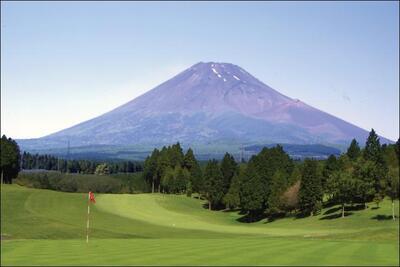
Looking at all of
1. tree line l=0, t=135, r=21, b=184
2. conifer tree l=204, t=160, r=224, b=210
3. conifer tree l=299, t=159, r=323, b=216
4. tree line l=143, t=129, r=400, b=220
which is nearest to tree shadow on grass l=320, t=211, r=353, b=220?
tree line l=143, t=129, r=400, b=220

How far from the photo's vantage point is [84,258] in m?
32.9

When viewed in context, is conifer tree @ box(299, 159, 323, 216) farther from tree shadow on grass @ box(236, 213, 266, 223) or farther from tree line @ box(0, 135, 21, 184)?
tree line @ box(0, 135, 21, 184)

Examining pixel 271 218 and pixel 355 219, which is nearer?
pixel 355 219

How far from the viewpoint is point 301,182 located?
335 ft

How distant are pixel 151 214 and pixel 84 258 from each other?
7789cm

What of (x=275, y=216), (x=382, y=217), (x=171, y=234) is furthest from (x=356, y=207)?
(x=171, y=234)

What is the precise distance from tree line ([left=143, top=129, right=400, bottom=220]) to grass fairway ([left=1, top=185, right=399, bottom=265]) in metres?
3.36

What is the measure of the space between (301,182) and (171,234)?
1397 inches

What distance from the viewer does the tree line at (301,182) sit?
303 feet

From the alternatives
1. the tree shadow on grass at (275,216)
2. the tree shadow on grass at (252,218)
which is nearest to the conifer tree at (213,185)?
the tree shadow on grass at (252,218)

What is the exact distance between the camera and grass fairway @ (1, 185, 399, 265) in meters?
33.4

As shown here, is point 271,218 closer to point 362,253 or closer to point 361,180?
point 361,180

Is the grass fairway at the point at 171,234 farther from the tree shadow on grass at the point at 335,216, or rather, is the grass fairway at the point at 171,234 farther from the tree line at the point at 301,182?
the tree line at the point at 301,182

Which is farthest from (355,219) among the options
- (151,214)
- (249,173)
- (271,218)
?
(151,214)
